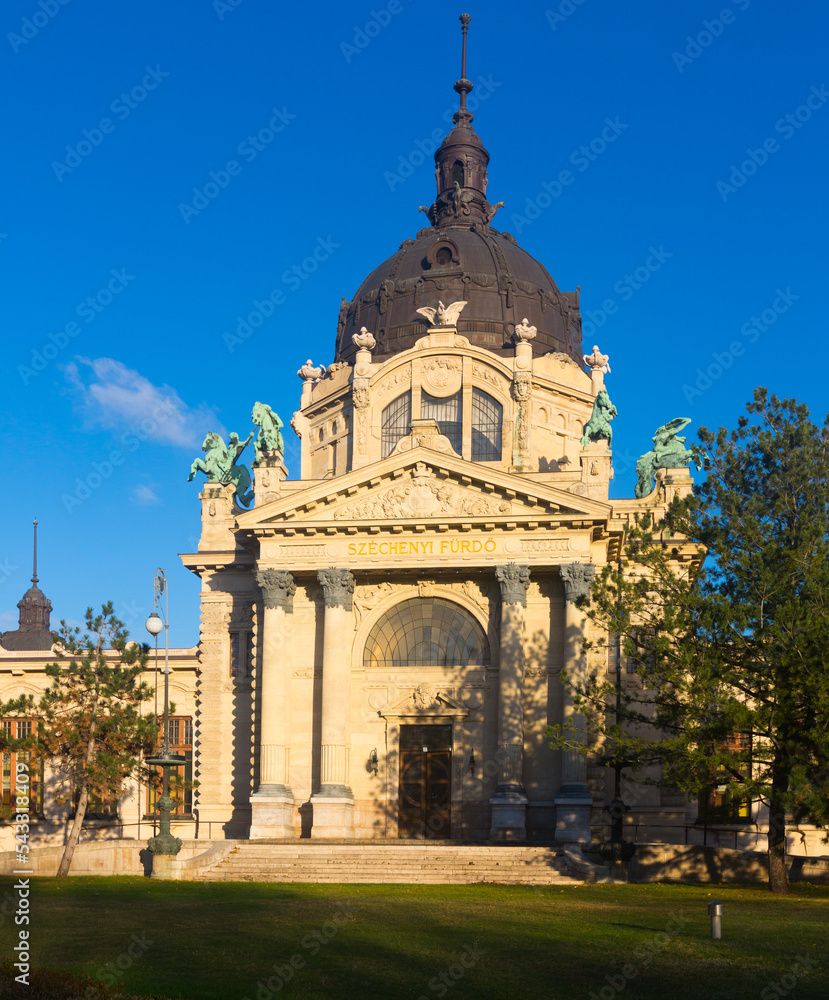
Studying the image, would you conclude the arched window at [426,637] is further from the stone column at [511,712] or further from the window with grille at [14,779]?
the window with grille at [14,779]

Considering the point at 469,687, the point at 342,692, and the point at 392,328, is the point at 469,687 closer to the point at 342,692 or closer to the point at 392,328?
the point at 342,692

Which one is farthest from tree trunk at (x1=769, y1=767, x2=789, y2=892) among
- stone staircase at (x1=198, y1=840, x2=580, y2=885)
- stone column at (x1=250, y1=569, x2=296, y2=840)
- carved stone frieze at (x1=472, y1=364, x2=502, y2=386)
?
carved stone frieze at (x1=472, y1=364, x2=502, y2=386)

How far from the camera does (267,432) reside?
50625mm

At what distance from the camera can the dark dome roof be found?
5794cm

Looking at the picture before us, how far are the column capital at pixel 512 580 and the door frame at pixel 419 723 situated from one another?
485 cm

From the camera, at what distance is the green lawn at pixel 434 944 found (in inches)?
682

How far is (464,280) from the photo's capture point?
2304 inches

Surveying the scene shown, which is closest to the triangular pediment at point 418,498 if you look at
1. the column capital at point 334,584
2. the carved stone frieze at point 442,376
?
the column capital at point 334,584

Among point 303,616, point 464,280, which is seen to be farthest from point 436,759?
point 464,280

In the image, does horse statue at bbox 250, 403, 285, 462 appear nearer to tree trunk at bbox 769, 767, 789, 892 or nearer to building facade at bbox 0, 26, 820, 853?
building facade at bbox 0, 26, 820, 853

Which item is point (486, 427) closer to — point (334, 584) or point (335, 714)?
point (334, 584)

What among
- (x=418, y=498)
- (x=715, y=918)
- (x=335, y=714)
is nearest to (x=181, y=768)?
(x=335, y=714)

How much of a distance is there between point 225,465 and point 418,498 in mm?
10969

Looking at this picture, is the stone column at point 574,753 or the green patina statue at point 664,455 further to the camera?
the green patina statue at point 664,455
